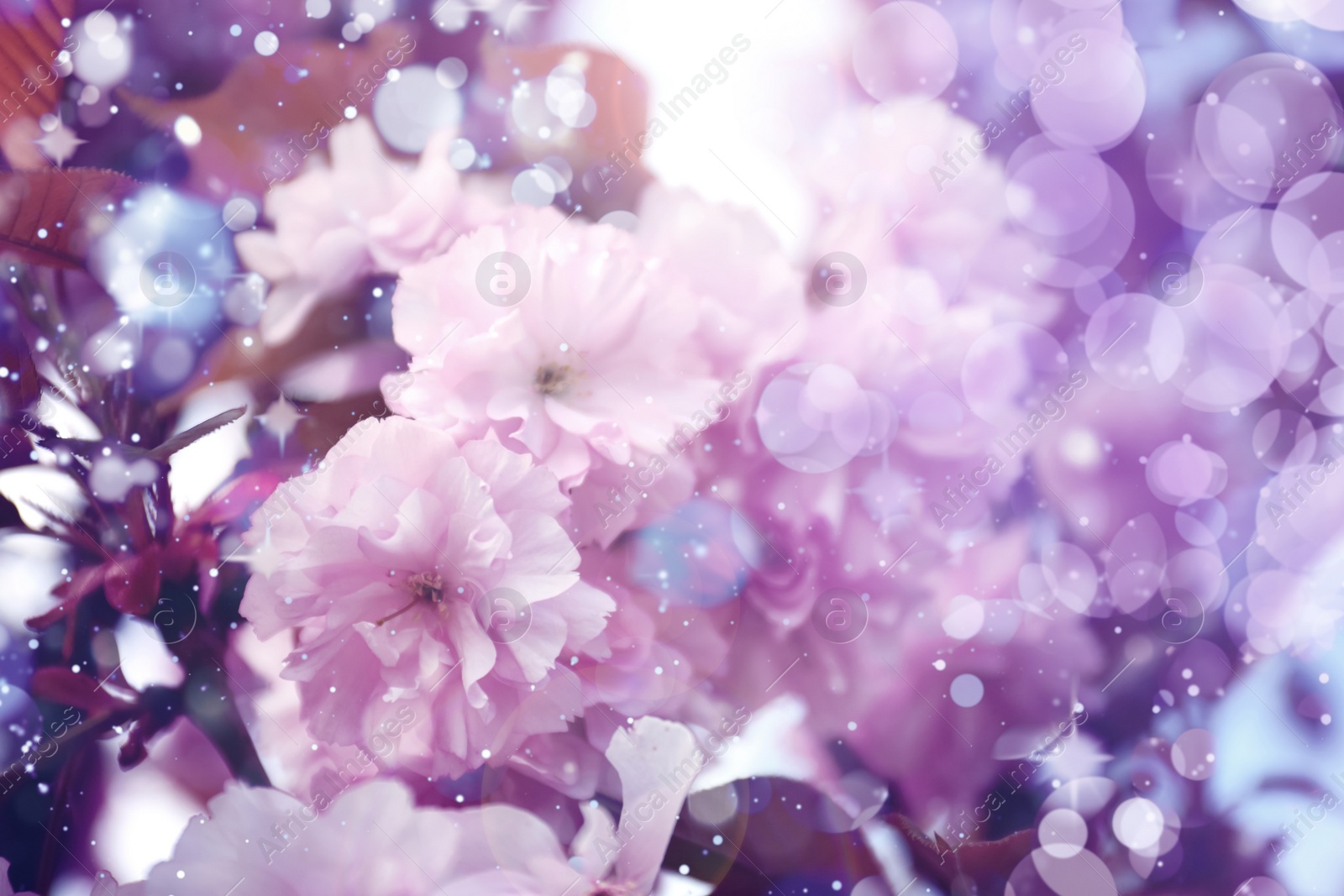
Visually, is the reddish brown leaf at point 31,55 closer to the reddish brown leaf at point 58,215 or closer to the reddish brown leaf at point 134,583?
the reddish brown leaf at point 58,215

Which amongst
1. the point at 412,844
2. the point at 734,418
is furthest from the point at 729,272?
the point at 412,844

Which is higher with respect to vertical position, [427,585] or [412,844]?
[427,585]

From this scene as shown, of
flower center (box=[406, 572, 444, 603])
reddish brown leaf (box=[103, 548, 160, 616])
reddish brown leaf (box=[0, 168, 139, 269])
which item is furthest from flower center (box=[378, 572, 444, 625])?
reddish brown leaf (box=[0, 168, 139, 269])

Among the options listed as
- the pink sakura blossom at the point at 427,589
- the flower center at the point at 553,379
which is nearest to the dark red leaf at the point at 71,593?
the pink sakura blossom at the point at 427,589

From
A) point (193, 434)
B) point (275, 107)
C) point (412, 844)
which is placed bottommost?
point (412, 844)

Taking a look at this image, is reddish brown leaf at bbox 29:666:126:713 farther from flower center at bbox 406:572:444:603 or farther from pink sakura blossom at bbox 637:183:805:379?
pink sakura blossom at bbox 637:183:805:379

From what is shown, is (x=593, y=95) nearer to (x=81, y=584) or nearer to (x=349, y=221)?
(x=349, y=221)

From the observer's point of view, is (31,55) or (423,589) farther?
(31,55)
